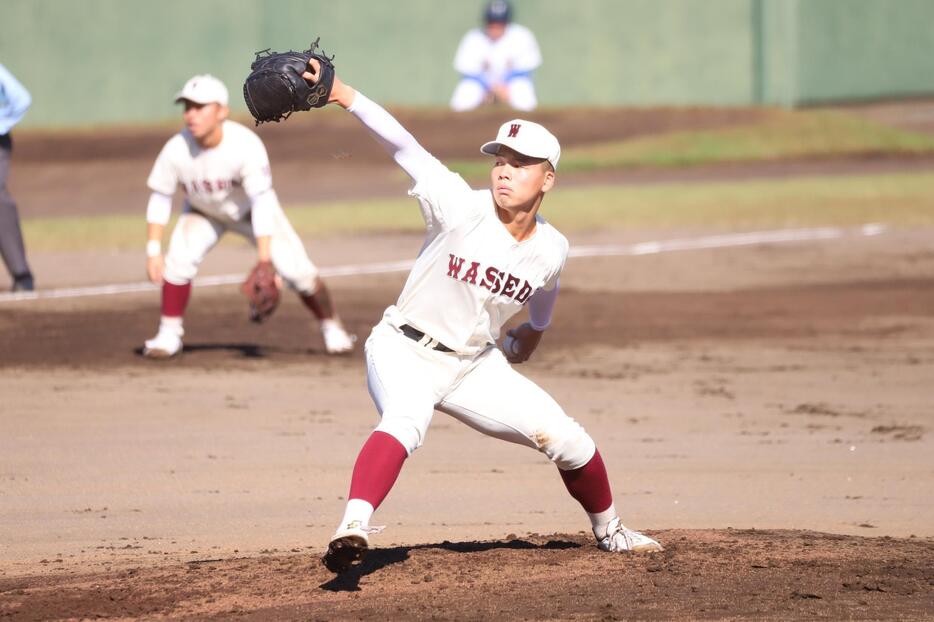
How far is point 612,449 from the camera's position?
838 centimetres

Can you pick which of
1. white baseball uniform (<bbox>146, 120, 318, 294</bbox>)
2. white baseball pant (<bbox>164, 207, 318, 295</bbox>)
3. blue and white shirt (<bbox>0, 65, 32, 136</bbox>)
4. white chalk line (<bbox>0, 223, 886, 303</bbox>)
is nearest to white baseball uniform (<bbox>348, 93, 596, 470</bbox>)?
white baseball uniform (<bbox>146, 120, 318, 294</bbox>)

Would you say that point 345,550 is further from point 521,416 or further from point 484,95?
point 484,95

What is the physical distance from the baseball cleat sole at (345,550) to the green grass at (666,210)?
11947mm

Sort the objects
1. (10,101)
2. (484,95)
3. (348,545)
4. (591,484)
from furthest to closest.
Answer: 1. (484,95)
2. (10,101)
3. (591,484)
4. (348,545)

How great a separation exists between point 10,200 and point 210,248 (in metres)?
2.77

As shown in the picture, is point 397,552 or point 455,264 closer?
point 455,264

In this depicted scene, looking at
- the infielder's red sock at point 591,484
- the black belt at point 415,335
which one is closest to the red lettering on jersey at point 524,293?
the black belt at point 415,335

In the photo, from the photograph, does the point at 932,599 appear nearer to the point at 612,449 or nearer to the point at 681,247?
the point at 612,449

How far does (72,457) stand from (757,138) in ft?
55.2

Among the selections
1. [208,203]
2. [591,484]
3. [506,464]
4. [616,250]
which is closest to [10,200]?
[208,203]

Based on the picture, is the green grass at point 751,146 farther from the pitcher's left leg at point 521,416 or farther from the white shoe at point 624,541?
the pitcher's left leg at point 521,416

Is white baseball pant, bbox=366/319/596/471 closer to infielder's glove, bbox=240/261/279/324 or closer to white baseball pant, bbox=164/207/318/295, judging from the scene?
infielder's glove, bbox=240/261/279/324

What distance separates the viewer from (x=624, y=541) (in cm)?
605


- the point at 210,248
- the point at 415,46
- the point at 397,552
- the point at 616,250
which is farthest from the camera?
the point at 415,46
